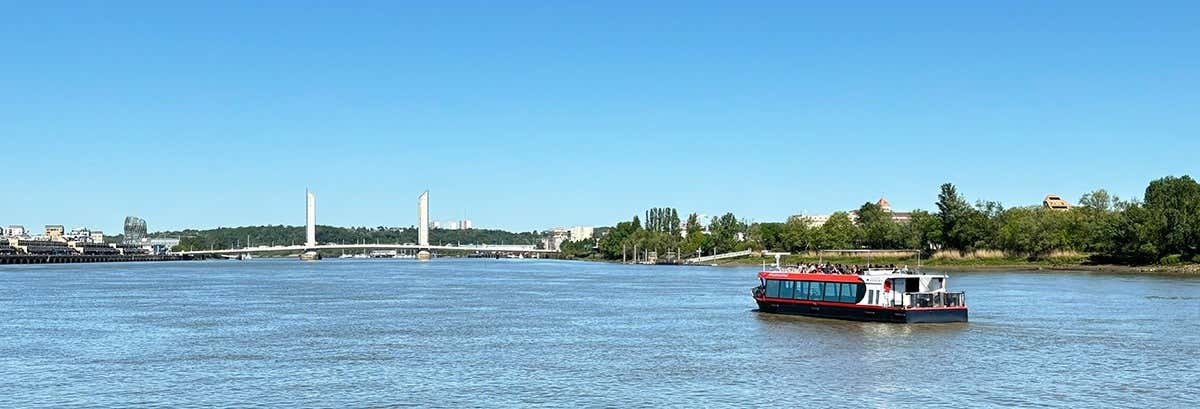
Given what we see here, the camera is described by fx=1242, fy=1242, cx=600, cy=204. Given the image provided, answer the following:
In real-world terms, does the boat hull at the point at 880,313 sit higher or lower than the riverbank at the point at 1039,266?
lower

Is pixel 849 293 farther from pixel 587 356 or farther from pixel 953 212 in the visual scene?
pixel 953 212

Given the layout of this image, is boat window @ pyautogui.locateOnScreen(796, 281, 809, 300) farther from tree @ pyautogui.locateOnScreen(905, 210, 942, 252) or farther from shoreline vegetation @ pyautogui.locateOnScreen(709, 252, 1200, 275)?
tree @ pyautogui.locateOnScreen(905, 210, 942, 252)

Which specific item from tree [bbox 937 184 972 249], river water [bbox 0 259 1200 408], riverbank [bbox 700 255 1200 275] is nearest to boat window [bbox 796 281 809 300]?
river water [bbox 0 259 1200 408]

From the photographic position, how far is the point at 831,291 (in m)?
67.4

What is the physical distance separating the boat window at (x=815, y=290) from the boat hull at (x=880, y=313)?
0.46 m

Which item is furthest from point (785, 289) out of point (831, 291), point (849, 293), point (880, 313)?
point (880, 313)

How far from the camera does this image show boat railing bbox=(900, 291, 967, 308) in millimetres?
61906

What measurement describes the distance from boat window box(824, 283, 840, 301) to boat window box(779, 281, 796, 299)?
3135 millimetres

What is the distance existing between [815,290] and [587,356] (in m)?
23.1

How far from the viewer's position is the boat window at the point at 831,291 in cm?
6700

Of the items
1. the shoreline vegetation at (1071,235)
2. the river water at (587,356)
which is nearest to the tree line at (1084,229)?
the shoreline vegetation at (1071,235)

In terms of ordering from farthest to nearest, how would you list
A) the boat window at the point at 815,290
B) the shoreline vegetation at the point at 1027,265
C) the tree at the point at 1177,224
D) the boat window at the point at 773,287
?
the tree at the point at 1177,224 < the shoreline vegetation at the point at 1027,265 < the boat window at the point at 773,287 < the boat window at the point at 815,290

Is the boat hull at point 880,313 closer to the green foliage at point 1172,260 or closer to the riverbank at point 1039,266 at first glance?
the riverbank at point 1039,266

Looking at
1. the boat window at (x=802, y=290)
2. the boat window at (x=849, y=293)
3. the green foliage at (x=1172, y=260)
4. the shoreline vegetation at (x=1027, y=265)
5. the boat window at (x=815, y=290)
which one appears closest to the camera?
the boat window at (x=849, y=293)
